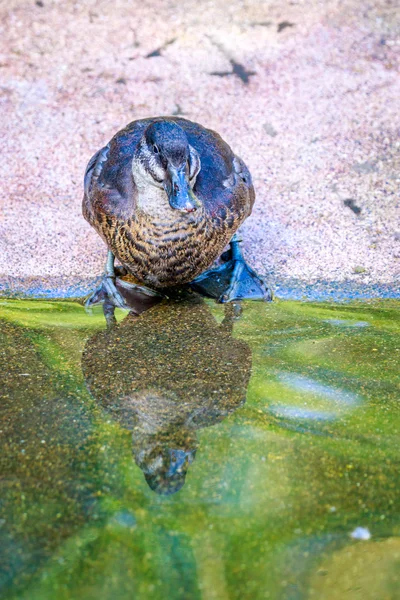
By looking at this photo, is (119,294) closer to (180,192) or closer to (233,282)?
(233,282)

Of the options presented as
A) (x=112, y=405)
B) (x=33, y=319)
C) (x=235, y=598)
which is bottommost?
(x=33, y=319)

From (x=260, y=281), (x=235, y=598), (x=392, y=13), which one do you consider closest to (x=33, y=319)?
(x=260, y=281)

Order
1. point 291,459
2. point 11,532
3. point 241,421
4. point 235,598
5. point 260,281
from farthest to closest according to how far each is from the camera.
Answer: point 260,281 < point 241,421 < point 291,459 < point 11,532 < point 235,598

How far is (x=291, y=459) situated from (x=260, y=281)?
178 cm

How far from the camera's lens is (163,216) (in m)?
4.30

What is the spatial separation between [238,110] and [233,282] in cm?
203

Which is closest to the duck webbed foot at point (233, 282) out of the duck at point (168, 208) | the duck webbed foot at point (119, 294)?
the duck at point (168, 208)

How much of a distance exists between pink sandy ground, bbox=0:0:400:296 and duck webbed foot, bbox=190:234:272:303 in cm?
14

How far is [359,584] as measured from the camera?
2.50 m

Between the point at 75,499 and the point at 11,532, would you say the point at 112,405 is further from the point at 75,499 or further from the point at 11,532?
the point at 11,532

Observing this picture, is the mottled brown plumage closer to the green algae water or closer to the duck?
the duck

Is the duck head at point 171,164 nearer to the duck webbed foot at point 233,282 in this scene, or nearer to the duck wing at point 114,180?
the duck wing at point 114,180

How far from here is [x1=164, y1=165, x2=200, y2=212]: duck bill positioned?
3947 millimetres

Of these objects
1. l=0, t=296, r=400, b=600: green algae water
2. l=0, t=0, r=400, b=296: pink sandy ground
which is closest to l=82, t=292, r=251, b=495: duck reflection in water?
l=0, t=296, r=400, b=600: green algae water
